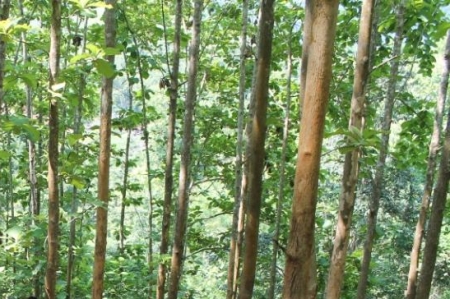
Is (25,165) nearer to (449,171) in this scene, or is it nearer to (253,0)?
(253,0)

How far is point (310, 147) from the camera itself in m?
1.89

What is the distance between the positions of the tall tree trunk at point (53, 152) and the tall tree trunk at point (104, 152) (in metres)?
1.07

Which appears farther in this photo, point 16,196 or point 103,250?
point 16,196

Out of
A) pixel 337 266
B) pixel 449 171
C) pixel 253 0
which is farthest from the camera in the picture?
pixel 253 0

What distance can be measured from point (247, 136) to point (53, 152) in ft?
12.6

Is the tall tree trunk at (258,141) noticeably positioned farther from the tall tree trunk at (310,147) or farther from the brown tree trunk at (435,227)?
the brown tree trunk at (435,227)

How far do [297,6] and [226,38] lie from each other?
2.15 meters

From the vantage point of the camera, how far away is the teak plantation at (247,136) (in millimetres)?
2410

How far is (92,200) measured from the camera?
3078mm

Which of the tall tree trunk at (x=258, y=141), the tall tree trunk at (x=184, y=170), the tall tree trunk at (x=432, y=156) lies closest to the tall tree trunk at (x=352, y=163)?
the tall tree trunk at (x=258, y=141)

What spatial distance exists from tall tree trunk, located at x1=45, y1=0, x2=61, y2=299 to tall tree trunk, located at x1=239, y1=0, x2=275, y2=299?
53.6 inches

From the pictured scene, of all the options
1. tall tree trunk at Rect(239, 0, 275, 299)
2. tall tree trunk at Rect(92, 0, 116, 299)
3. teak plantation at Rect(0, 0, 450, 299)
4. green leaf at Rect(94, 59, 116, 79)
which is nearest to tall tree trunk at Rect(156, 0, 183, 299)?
teak plantation at Rect(0, 0, 450, 299)

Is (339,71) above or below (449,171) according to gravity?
above

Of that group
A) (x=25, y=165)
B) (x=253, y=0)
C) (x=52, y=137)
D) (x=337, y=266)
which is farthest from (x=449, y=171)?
(x=25, y=165)
